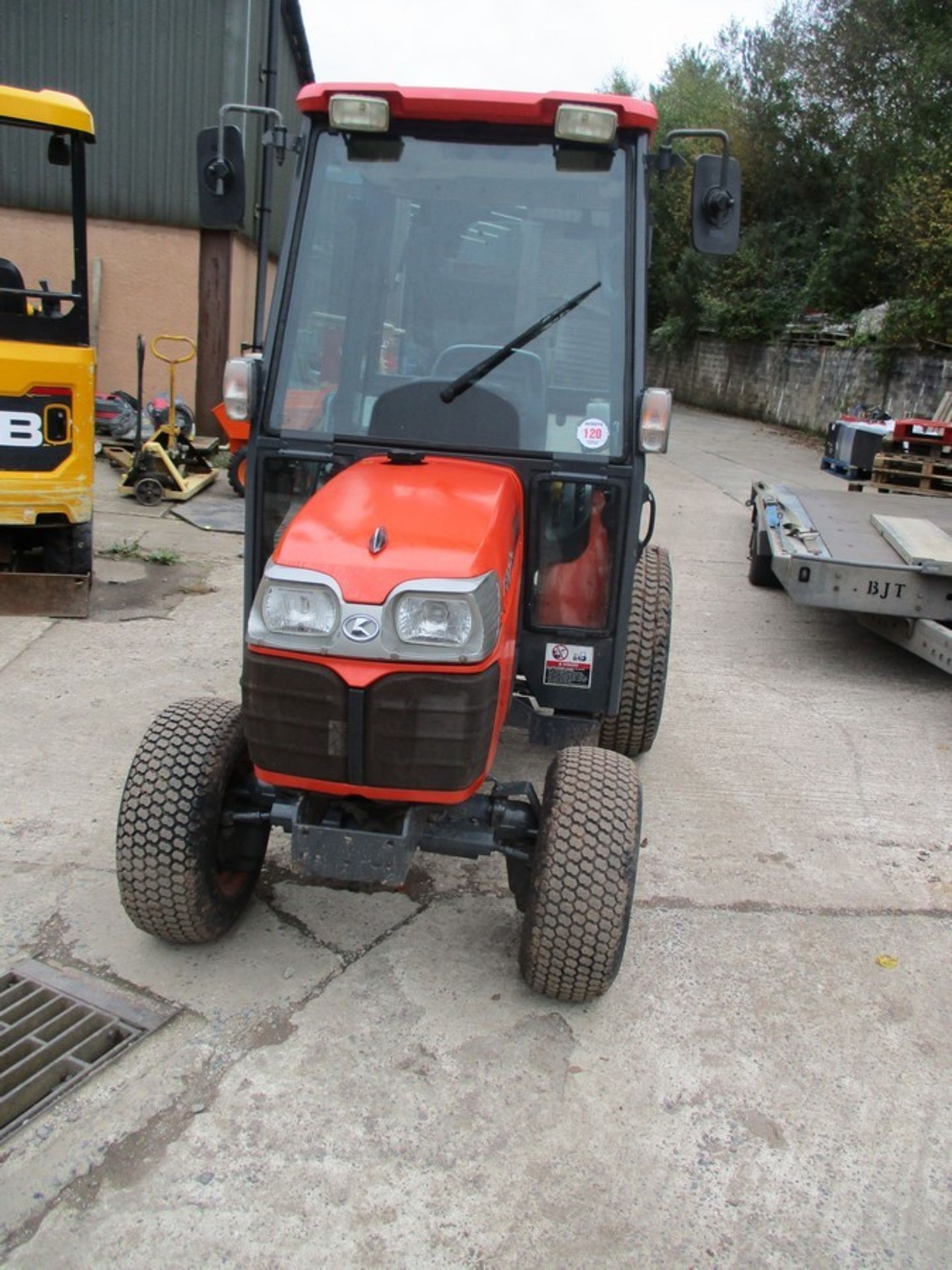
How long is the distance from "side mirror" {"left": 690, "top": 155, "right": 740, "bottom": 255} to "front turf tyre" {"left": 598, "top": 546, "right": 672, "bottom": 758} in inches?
55.9

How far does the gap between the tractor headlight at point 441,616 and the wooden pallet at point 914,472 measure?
367 inches

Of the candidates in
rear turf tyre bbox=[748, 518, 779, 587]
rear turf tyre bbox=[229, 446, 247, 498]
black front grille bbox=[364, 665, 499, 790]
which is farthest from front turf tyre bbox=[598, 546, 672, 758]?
rear turf tyre bbox=[229, 446, 247, 498]

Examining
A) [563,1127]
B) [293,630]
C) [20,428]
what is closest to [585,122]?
[293,630]

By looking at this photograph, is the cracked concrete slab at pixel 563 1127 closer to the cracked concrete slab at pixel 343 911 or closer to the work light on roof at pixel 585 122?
the cracked concrete slab at pixel 343 911

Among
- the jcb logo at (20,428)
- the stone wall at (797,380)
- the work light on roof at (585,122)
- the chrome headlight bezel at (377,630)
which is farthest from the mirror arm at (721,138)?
the stone wall at (797,380)

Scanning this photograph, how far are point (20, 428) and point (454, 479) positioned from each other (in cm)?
327

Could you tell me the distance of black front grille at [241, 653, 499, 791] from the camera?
2590 mm

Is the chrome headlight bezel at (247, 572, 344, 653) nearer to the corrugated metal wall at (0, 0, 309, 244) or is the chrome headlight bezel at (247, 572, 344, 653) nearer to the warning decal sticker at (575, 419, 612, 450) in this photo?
the warning decal sticker at (575, 419, 612, 450)

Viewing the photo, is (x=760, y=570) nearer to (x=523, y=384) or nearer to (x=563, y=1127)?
(x=523, y=384)

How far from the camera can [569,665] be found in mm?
3627

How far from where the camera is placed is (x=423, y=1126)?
2.52 m

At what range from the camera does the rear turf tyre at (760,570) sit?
26.1ft

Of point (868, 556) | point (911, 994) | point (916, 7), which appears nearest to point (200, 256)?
point (868, 556)

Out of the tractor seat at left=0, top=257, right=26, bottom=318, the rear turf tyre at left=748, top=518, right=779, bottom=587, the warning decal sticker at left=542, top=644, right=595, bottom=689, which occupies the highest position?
the tractor seat at left=0, top=257, right=26, bottom=318
